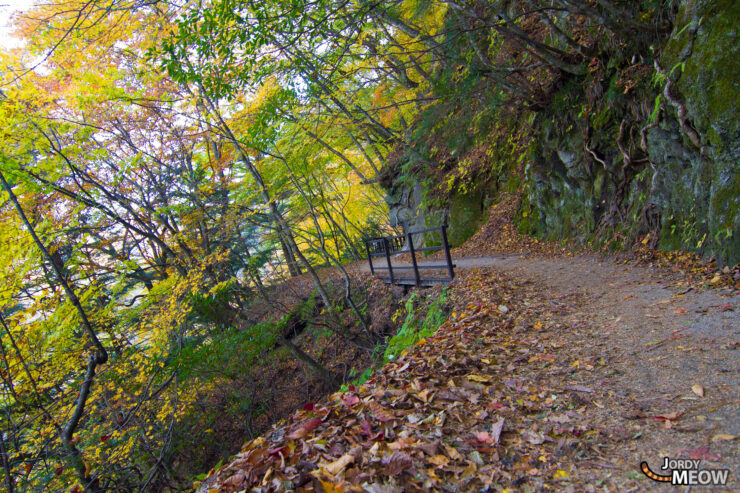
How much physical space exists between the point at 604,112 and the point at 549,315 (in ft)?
15.6

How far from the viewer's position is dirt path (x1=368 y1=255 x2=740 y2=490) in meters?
1.86

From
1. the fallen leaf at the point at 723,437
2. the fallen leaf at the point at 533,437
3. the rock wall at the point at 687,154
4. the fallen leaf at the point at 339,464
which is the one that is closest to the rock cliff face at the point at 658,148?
the rock wall at the point at 687,154

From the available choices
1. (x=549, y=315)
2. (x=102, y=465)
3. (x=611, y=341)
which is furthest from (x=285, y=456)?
(x=102, y=465)

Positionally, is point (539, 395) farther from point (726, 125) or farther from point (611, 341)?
point (726, 125)

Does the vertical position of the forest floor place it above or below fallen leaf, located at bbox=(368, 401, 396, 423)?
below

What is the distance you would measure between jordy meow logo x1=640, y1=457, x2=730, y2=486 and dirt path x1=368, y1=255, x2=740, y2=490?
0.03 meters

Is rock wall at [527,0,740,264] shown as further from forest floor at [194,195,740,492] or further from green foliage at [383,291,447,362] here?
green foliage at [383,291,447,362]

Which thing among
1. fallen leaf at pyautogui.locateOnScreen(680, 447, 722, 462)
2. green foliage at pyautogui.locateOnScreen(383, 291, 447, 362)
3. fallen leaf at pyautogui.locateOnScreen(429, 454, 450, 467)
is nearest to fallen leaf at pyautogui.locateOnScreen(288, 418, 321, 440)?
fallen leaf at pyautogui.locateOnScreen(429, 454, 450, 467)

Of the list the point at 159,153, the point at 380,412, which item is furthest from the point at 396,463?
the point at 159,153

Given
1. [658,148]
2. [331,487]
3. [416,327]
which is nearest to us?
[331,487]

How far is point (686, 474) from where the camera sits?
1.66 meters

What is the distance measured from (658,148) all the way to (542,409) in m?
5.23

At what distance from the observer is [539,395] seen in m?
2.62

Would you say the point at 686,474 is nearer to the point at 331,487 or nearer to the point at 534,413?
the point at 534,413
